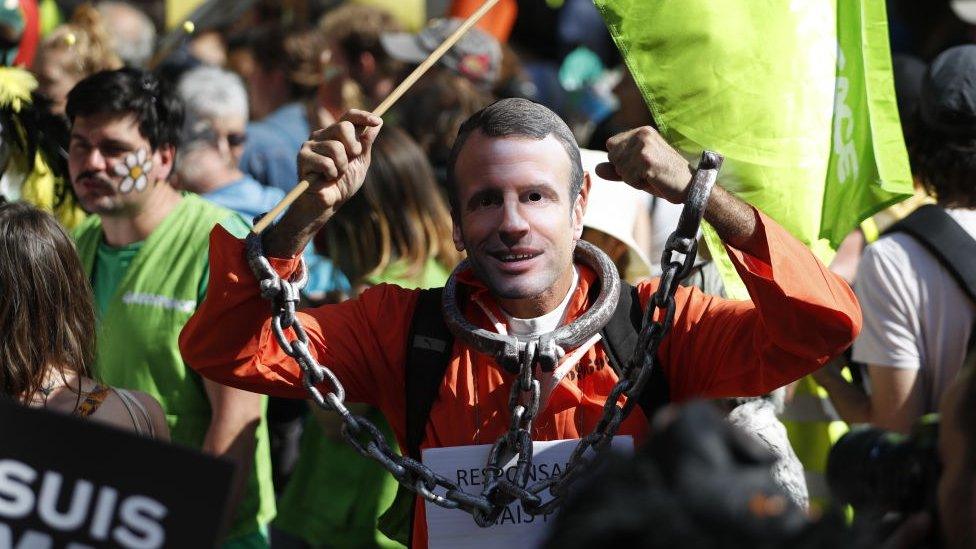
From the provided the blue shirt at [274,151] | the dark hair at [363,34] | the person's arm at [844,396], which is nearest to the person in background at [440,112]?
the blue shirt at [274,151]

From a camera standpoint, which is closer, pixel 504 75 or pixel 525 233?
pixel 525 233

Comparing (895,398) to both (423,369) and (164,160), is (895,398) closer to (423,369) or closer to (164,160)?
(423,369)

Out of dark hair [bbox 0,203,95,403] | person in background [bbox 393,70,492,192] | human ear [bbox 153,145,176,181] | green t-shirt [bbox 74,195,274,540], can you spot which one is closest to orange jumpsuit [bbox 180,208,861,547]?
dark hair [bbox 0,203,95,403]

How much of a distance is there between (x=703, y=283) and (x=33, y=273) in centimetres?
198

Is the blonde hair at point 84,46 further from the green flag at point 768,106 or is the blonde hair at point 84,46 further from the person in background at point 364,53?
the green flag at point 768,106

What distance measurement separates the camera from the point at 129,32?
8297 millimetres

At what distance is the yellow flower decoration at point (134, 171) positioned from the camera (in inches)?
189

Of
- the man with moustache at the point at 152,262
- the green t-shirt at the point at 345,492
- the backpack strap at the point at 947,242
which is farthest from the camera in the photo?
the green t-shirt at the point at 345,492

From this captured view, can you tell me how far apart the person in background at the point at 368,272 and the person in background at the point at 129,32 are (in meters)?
3.23

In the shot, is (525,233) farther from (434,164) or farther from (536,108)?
(434,164)

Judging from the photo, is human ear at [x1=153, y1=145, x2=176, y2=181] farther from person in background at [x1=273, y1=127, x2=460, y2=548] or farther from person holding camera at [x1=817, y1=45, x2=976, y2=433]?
person holding camera at [x1=817, y1=45, x2=976, y2=433]

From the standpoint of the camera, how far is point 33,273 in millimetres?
3432

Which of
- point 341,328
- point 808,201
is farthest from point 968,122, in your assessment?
point 341,328

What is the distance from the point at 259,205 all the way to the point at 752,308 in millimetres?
3014
